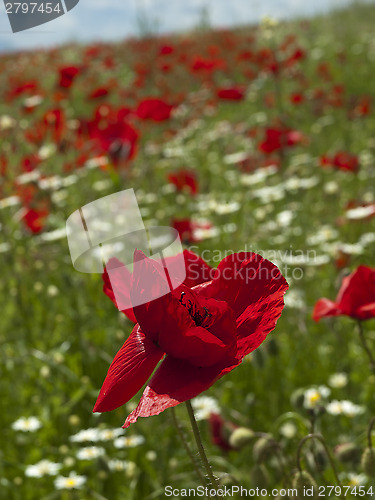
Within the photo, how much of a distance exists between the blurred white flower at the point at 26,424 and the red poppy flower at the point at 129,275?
114 centimetres

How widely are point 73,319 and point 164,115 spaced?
137 cm

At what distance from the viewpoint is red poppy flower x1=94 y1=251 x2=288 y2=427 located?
0.58m

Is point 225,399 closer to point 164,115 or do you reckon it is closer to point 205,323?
point 205,323

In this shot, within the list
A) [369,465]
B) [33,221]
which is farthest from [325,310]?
[33,221]

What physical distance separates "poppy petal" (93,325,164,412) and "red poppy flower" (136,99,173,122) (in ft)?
8.86

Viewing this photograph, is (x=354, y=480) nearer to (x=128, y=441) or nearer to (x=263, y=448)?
(x=263, y=448)

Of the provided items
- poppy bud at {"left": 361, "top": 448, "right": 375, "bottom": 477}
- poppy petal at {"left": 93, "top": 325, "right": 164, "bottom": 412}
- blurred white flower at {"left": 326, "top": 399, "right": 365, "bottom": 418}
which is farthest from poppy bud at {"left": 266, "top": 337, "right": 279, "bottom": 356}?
poppy petal at {"left": 93, "top": 325, "right": 164, "bottom": 412}

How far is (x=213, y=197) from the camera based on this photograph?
11.9ft

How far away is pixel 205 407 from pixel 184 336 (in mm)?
1112

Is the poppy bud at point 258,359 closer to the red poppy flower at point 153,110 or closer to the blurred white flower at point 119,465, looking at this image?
the blurred white flower at point 119,465

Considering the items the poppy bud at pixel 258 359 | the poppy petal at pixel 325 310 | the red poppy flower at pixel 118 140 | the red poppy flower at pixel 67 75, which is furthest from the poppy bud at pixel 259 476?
the red poppy flower at pixel 67 75

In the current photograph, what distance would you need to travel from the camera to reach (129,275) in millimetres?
686

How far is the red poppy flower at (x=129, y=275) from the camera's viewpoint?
2.23ft

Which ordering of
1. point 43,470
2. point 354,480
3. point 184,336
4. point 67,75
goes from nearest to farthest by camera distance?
1. point 184,336
2. point 354,480
3. point 43,470
4. point 67,75
